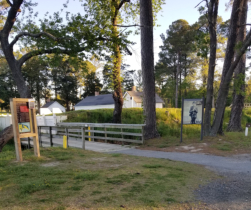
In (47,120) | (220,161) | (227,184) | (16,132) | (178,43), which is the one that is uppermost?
(178,43)

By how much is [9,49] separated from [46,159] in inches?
236

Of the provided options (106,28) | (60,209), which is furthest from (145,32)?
(60,209)

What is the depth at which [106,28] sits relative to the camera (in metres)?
13.4

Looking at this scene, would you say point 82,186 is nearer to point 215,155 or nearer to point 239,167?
point 239,167

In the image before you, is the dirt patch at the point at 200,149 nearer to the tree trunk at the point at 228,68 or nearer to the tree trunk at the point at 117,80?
the tree trunk at the point at 228,68

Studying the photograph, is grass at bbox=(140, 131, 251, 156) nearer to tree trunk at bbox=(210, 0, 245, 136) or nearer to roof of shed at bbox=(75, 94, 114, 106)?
tree trunk at bbox=(210, 0, 245, 136)

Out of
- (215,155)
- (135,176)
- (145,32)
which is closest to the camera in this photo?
(135,176)

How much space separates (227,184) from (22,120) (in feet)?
18.8

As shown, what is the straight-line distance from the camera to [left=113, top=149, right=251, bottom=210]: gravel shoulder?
12.1 feet

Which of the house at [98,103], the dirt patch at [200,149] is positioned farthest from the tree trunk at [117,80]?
the house at [98,103]

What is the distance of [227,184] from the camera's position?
4707 mm

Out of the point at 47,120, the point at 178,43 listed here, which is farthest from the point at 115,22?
the point at 178,43

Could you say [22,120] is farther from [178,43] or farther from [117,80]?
[178,43]

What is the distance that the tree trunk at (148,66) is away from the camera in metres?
12.0
